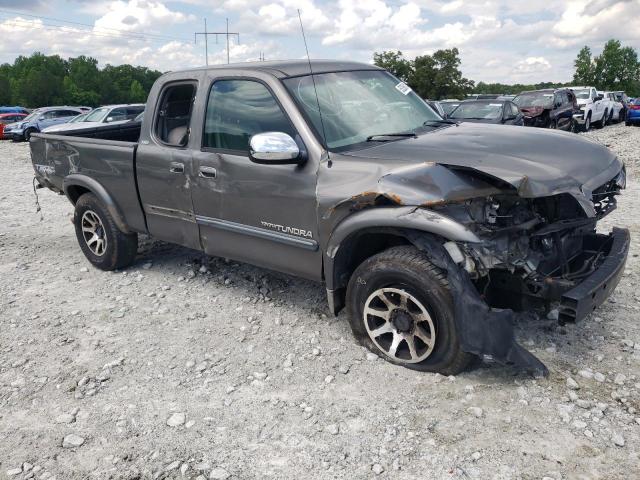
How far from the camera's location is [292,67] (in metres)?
4.12

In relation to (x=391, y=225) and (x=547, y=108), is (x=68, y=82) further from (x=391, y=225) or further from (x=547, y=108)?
(x=391, y=225)

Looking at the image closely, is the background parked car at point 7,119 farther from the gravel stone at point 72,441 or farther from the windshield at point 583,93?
the gravel stone at point 72,441

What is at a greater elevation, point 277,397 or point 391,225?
point 391,225

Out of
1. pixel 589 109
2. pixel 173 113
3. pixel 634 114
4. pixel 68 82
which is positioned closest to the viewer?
pixel 173 113

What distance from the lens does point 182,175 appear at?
442cm

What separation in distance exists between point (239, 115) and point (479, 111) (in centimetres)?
992

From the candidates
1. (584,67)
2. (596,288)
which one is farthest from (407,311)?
(584,67)

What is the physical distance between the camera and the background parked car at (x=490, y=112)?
12.4 meters

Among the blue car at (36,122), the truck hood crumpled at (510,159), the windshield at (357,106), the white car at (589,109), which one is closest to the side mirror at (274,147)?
the windshield at (357,106)

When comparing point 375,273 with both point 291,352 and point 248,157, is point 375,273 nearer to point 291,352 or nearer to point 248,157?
point 291,352

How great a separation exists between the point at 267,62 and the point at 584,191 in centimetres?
258

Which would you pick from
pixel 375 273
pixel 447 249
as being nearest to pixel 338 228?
pixel 375 273

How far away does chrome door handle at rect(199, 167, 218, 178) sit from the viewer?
13.7 feet

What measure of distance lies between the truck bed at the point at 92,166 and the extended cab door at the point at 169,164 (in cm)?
18
